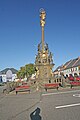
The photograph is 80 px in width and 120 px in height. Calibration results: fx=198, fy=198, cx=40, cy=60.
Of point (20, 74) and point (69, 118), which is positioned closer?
point (69, 118)

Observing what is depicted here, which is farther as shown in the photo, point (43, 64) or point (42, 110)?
point (43, 64)

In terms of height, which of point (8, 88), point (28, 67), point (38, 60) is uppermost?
point (28, 67)

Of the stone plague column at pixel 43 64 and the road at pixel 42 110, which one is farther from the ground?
the stone plague column at pixel 43 64

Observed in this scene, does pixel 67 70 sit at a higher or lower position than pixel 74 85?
higher

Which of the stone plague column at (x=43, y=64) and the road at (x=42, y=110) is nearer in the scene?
the road at (x=42, y=110)

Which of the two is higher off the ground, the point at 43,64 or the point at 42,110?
the point at 43,64

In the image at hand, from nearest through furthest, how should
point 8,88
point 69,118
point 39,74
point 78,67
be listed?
point 69,118 → point 8,88 → point 39,74 → point 78,67

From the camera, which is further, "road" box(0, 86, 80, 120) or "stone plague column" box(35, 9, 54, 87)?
"stone plague column" box(35, 9, 54, 87)

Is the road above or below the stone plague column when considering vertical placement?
below

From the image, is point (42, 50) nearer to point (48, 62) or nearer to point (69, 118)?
point (48, 62)

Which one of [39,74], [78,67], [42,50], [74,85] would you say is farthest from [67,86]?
[78,67]

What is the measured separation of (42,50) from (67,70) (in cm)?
7170

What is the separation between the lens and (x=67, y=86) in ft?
88.7

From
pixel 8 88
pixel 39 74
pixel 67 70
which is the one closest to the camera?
pixel 8 88
